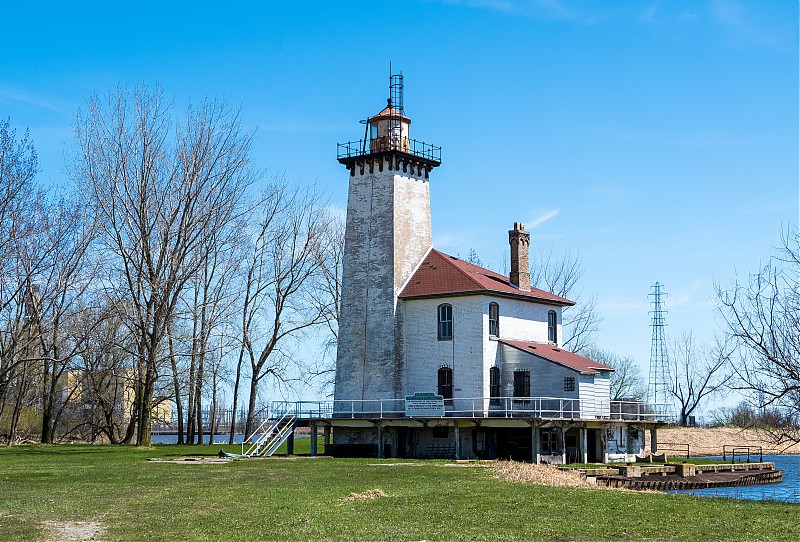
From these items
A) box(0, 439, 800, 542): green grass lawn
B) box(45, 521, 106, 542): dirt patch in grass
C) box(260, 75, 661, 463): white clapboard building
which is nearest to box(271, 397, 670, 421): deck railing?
box(260, 75, 661, 463): white clapboard building

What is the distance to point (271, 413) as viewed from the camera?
43562 millimetres

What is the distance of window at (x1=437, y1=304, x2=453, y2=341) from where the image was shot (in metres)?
42.2

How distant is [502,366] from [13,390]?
2922 centimetres

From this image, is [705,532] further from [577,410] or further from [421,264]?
[421,264]

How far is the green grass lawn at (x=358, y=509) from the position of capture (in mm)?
16266

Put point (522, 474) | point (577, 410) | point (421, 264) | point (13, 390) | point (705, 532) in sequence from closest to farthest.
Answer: point (705, 532) < point (522, 474) < point (577, 410) < point (421, 264) < point (13, 390)

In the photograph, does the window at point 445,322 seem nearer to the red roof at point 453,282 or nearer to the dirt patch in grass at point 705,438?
the red roof at point 453,282

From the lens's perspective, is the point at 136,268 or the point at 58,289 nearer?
the point at 136,268

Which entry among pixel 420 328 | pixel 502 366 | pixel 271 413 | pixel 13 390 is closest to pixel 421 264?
pixel 420 328

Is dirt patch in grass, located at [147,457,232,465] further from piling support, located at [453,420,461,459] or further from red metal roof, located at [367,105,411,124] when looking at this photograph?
red metal roof, located at [367,105,411,124]

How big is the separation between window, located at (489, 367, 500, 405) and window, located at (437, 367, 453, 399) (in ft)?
5.44

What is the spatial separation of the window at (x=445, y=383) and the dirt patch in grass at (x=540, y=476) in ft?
33.2

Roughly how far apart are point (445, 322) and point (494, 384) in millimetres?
3308

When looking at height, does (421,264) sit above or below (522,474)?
above
